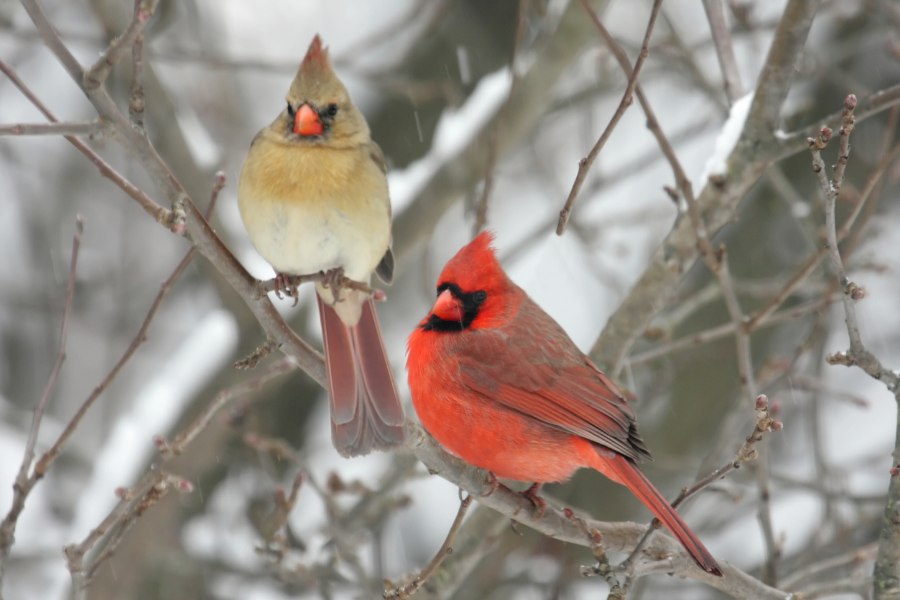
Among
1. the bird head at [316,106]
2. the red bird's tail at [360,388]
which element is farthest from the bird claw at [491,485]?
the bird head at [316,106]

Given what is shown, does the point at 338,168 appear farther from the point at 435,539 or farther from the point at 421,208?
the point at 435,539

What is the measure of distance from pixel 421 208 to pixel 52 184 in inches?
116

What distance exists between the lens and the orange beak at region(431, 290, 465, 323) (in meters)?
2.95

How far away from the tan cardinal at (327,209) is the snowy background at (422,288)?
2.13 feet

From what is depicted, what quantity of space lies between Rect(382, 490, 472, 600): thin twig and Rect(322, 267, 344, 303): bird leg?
639 millimetres

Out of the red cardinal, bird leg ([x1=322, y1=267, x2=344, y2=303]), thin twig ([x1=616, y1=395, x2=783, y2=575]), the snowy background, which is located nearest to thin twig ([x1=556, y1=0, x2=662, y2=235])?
thin twig ([x1=616, y1=395, x2=783, y2=575])

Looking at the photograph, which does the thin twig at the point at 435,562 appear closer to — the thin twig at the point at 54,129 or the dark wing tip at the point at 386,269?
the thin twig at the point at 54,129

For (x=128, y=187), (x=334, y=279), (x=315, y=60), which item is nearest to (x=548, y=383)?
(x=334, y=279)

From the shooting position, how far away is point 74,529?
3990 millimetres

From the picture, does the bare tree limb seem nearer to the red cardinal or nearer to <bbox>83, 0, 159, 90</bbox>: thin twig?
the red cardinal

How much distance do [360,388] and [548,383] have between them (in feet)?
2.28

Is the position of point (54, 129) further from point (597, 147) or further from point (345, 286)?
point (597, 147)

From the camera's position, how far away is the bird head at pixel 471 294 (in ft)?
9.72

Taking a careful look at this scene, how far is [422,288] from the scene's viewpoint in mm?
4504
